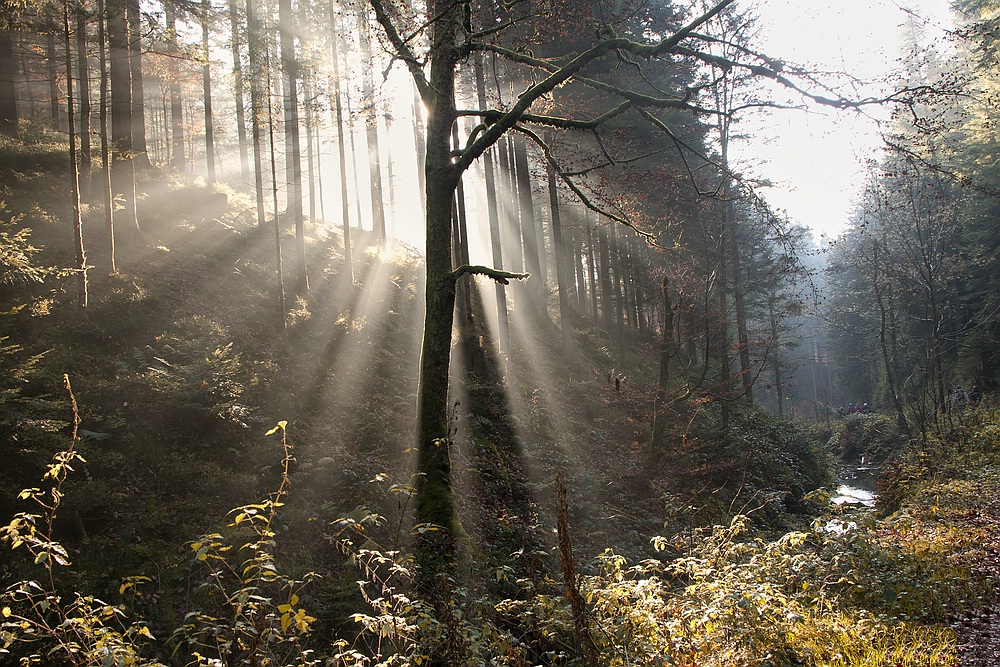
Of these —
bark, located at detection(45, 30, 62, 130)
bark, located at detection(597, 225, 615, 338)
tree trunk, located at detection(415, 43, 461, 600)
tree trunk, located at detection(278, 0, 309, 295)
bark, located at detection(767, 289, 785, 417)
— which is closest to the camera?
tree trunk, located at detection(415, 43, 461, 600)

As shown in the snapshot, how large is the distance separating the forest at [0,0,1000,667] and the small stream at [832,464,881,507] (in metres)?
0.25

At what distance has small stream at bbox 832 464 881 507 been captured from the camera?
15.9m


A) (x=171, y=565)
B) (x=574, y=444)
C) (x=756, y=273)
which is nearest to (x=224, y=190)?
(x=574, y=444)

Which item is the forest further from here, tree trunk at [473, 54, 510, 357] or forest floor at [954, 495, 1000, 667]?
tree trunk at [473, 54, 510, 357]

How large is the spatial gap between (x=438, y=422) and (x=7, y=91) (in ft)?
56.5

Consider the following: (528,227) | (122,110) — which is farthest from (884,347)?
(122,110)

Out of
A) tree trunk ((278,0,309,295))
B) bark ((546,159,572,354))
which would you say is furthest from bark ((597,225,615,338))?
tree trunk ((278,0,309,295))

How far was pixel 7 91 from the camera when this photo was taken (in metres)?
14.8

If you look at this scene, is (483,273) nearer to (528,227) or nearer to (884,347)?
(884,347)

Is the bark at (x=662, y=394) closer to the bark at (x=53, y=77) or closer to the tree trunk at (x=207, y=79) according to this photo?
the tree trunk at (x=207, y=79)

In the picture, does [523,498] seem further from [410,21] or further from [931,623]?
[410,21]

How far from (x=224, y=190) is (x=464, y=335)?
1564 centimetres

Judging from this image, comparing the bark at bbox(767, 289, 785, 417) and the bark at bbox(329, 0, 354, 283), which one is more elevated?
the bark at bbox(329, 0, 354, 283)

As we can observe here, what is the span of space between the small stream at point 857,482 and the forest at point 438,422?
25 cm
